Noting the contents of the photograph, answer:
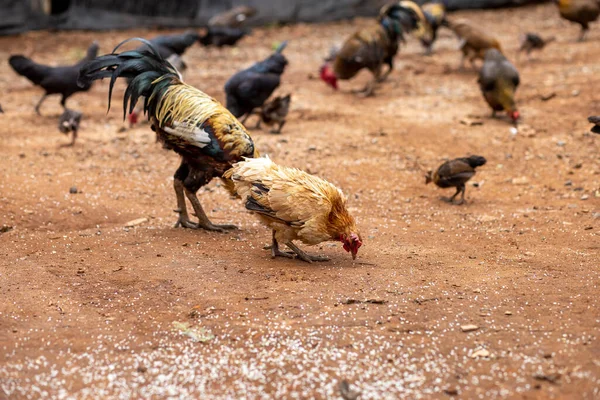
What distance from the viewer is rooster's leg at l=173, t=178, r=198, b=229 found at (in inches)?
289

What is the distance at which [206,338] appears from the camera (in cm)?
475

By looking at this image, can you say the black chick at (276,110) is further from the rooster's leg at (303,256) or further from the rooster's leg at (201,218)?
the rooster's leg at (303,256)

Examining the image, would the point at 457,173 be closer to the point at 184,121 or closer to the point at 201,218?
the point at 201,218

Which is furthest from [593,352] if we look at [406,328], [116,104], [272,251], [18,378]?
[116,104]

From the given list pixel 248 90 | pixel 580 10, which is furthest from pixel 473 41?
pixel 248 90

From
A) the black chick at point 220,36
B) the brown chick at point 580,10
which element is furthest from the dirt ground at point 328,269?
the brown chick at point 580,10

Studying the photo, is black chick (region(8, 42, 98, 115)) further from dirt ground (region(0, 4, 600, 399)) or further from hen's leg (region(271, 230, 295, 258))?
hen's leg (region(271, 230, 295, 258))

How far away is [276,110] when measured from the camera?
424 inches

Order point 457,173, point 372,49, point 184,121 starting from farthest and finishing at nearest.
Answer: point 372,49 < point 457,173 < point 184,121

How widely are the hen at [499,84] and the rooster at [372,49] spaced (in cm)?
218

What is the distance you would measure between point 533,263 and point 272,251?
229 cm

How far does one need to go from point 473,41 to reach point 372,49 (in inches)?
87.5

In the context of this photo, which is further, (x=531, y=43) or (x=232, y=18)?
(x=232, y=18)

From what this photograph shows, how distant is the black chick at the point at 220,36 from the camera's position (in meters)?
15.1
